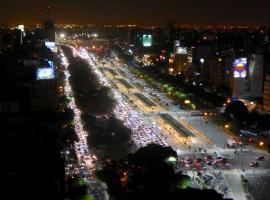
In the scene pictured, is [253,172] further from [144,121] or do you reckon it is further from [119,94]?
[119,94]

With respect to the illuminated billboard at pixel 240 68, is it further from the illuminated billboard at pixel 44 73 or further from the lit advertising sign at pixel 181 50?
the lit advertising sign at pixel 181 50

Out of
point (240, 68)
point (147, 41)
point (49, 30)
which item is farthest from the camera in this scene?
point (49, 30)

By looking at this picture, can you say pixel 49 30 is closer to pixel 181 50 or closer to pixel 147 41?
pixel 147 41

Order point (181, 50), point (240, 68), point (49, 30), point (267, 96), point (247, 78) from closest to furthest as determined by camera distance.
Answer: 1. point (267, 96)
2. point (240, 68)
3. point (247, 78)
4. point (181, 50)
5. point (49, 30)

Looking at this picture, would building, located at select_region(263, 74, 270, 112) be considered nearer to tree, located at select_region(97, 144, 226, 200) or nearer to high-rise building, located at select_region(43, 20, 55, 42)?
tree, located at select_region(97, 144, 226, 200)

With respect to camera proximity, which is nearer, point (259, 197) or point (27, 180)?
point (27, 180)

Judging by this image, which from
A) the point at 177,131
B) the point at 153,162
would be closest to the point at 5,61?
the point at 177,131

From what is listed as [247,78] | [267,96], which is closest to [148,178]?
[267,96]

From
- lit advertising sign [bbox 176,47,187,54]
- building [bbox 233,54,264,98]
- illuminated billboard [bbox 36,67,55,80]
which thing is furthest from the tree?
lit advertising sign [bbox 176,47,187,54]
